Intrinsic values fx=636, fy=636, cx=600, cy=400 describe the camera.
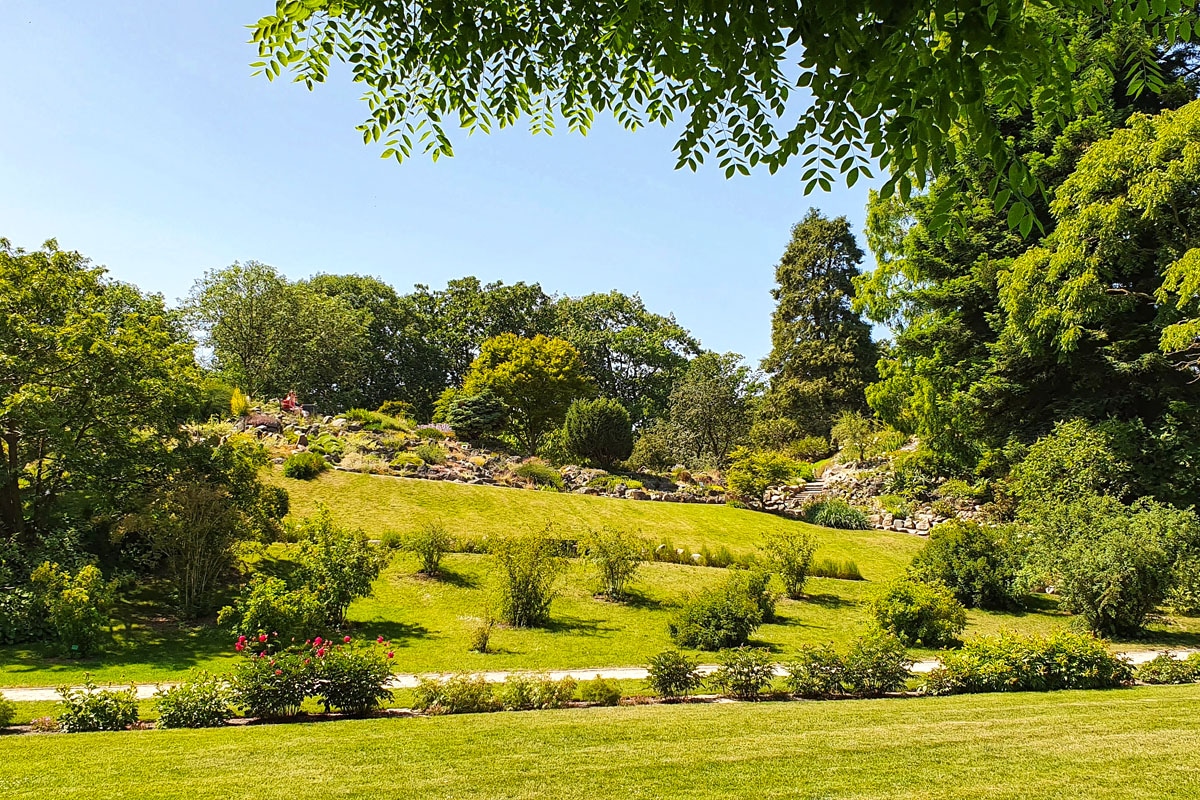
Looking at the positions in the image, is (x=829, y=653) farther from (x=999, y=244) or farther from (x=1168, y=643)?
(x=999, y=244)

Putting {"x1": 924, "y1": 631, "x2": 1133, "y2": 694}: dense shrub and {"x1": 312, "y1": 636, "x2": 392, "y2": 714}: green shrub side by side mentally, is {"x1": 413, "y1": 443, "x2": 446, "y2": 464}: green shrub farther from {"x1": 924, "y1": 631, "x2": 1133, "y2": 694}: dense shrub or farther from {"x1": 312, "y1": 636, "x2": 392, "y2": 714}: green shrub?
{"x1": 924, "y1": 631, "x2": 1133, "y2": 694}: dense shrub

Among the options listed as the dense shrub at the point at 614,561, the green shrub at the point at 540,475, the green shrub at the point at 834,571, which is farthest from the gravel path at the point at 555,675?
the green shrub at the point at 540,475

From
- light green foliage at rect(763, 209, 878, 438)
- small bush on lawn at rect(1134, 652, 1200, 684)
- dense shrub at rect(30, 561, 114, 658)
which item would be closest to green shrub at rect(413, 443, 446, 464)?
dense shrub at rect(30, 561, 114, 658)

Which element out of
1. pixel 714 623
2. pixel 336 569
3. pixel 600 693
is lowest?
pixel 600 693

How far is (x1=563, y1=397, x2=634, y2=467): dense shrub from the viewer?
25781 mm

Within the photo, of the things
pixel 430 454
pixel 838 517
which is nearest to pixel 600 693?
pixel 838 517

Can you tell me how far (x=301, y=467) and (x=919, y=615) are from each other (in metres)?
15.0

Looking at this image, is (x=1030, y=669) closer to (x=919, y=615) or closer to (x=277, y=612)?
(x=919, y=615)

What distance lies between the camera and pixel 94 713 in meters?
5.86

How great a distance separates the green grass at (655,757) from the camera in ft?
13.4

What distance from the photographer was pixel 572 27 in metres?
3.89

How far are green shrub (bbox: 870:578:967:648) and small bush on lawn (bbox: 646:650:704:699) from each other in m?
5.13

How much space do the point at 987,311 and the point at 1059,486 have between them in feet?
18.5

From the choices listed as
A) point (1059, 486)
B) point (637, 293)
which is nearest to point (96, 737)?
point (1059, 486)
